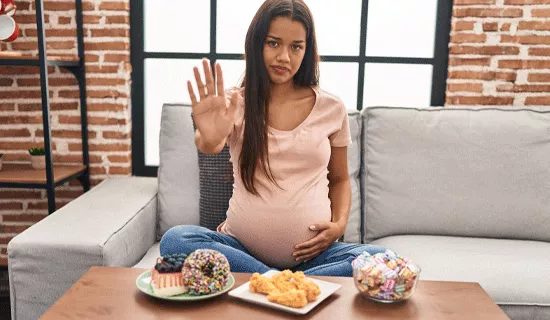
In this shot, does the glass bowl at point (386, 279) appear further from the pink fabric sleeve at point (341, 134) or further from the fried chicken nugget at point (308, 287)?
the pink fabric sleeve at point (341, 134)

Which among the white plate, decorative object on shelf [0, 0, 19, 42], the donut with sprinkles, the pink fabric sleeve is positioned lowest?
the white plate

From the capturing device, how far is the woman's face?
1.45m

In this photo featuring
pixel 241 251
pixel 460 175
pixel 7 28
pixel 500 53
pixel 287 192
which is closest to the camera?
pixel 241 251

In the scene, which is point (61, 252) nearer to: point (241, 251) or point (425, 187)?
point (241, 251)

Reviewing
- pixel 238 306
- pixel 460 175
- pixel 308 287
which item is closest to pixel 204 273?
pixel 238 306

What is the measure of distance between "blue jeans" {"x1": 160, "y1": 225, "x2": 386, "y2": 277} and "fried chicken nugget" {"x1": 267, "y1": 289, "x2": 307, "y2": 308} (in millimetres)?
304

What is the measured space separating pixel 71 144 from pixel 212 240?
1.29 m

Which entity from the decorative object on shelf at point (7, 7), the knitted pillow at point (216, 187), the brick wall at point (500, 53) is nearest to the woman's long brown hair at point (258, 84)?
the knitted pillow at point (216, 187)

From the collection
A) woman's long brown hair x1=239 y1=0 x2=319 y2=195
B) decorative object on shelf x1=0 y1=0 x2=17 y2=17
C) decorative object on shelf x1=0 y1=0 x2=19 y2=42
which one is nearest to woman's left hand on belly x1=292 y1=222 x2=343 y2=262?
woman's long brown hair x1=239 y1=0 x2=319 y2=195

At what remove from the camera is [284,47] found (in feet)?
4.78

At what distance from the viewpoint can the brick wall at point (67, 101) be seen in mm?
2297

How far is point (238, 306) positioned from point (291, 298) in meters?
0.12

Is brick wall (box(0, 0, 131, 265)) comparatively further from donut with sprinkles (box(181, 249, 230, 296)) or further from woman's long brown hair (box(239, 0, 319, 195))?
donut with sprinkles (box(181, 249, 230, 296))

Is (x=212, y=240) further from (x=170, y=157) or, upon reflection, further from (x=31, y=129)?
(x=31, y=129)
